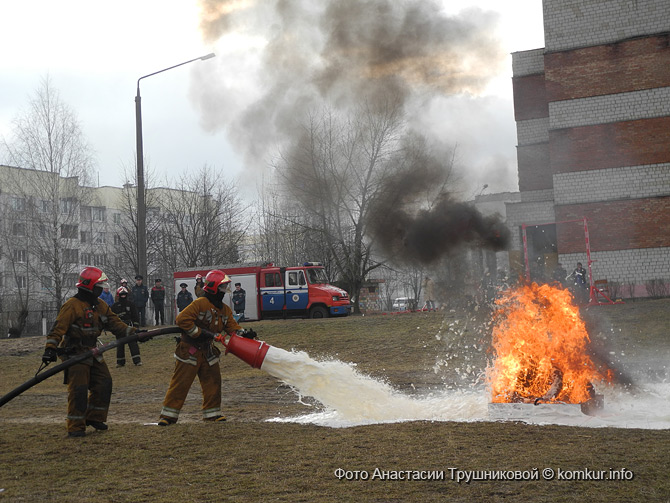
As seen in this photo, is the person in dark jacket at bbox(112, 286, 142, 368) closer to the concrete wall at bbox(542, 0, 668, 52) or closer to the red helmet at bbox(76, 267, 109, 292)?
the red helmet at bbox(76, 267, 109, 292)

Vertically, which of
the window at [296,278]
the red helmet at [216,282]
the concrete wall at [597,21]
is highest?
the concrete wall at [597,21]

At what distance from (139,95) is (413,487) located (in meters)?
17.7

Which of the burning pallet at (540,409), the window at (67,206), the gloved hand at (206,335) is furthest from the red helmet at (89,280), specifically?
the window at (67,206)

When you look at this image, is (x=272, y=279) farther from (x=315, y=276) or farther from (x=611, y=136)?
(x=611, y=136)

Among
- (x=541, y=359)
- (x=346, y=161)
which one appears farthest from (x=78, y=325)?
(x=346, y=161)

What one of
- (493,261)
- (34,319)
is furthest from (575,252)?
(34,319)

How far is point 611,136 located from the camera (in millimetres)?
27422

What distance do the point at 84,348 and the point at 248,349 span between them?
2.02 m

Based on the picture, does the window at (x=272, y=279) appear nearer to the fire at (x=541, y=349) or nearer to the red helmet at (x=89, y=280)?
the fire at (x=541, y=349)

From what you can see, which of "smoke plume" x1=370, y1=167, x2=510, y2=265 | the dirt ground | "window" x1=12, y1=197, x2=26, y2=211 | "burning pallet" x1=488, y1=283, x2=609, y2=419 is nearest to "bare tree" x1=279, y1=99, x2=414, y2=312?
"smoke plume" x1=370, y1=167, x2=510, y2=265

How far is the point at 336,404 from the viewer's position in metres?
8.73

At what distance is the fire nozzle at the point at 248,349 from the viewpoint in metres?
8.36

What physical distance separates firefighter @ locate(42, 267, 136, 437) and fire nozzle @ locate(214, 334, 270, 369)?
150 cm

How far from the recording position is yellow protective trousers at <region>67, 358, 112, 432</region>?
786 cm
